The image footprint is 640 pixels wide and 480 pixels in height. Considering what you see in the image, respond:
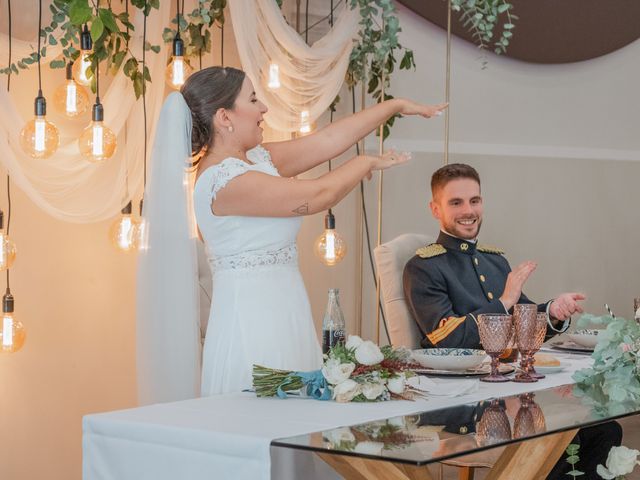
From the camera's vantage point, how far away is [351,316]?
14.9 ft

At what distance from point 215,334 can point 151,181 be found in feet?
1.42

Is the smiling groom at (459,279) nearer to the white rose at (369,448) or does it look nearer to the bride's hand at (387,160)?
the bride's hand at (387,160)

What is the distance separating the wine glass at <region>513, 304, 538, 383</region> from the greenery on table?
0.53 ft

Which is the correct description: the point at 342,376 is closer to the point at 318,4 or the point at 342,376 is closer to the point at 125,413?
the point at 125,413

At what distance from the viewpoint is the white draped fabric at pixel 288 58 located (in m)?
3.35

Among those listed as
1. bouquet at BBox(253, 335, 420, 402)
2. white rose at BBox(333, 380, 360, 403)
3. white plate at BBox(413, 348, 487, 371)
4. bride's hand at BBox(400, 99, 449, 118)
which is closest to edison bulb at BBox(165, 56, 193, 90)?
bride's hand at BBox(400, 99, 449, 118)

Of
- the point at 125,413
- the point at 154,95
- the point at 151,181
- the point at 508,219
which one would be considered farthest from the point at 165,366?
the point at 508,219

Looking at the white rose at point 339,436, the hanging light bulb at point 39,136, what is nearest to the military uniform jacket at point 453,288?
the hanging light bulb at point 39,136

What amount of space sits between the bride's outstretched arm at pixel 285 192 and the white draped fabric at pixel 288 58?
3.19 ft

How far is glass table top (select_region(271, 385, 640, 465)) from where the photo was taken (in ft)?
4.68

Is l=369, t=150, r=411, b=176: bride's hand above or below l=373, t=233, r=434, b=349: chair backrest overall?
above

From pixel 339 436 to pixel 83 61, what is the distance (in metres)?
2.08

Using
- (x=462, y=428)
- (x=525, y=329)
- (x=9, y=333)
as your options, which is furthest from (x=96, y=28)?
(x=462, y=428)

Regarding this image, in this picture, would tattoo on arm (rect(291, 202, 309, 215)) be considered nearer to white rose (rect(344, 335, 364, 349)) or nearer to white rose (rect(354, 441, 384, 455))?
white rose (rect(344, 335, 364, 349))
